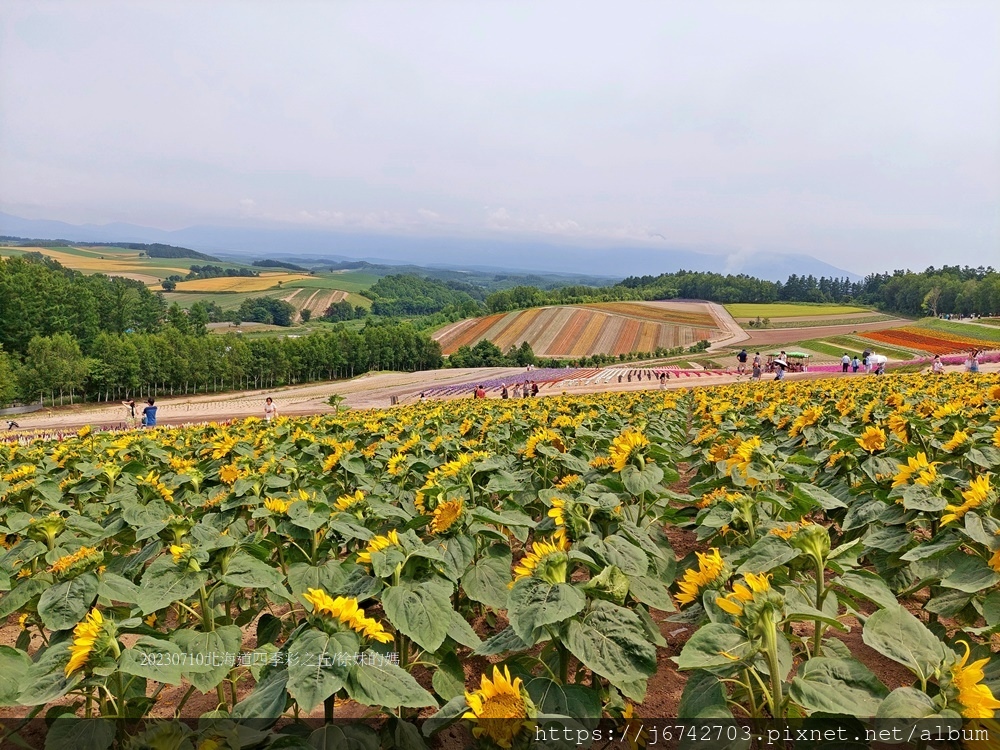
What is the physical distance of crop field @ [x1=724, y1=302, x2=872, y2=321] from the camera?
4301 inches

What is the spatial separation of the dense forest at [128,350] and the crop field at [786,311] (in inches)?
2445

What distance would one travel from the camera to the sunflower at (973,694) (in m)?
1.54

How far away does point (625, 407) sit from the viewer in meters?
10.7

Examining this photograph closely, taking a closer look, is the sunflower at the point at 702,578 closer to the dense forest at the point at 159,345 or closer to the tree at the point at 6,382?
the dense forest at the point at 159,345

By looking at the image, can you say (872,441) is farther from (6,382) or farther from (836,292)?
(836,292)

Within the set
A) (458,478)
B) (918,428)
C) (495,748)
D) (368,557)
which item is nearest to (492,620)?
(458,478)

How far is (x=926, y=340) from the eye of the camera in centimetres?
6200

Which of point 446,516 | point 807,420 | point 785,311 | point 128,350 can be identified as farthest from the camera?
point 785,311

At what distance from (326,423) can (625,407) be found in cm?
572

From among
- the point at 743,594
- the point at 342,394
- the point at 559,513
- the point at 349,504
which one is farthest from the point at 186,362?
the point at 743,594

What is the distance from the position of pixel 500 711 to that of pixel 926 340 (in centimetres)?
7655

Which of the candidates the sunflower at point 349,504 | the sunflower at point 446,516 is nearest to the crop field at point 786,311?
the sunflower at point 349,504

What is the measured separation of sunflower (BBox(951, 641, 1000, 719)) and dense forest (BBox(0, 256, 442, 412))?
86153mm

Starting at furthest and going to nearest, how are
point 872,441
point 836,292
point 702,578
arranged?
point 836,292 < point 872,441 < point 702,578
